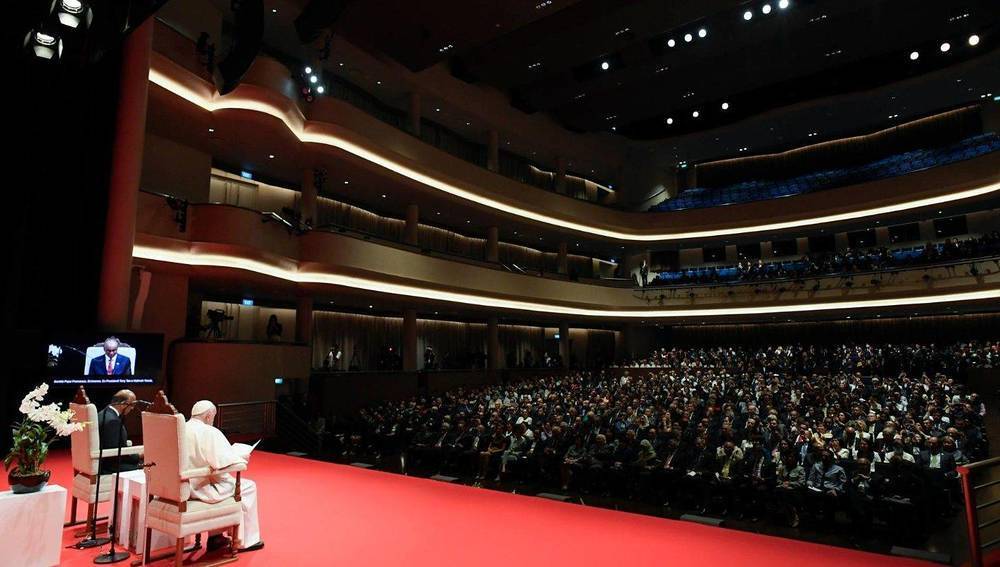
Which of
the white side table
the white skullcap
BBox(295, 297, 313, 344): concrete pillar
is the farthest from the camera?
BBox(295, 297, 313, 344): concrete pillar

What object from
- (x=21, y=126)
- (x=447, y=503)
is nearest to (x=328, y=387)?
(x=21, y=126)

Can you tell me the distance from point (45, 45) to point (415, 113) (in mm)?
10779

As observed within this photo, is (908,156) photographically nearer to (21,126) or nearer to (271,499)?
(271,499)

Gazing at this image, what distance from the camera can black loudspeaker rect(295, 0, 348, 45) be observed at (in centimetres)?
1094

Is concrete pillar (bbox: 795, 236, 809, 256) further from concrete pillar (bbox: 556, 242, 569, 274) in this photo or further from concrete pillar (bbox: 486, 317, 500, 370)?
concrete pillar (bbox: 486, 317, 500, 370)

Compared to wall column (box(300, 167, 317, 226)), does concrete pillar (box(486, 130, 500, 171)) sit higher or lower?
higher

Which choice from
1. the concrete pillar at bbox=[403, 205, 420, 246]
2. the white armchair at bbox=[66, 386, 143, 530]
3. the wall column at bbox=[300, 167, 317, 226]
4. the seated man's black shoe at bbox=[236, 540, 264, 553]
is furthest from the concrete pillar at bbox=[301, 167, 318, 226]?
the seated man's black shoe at bbox=[236, 540, 264, 553]

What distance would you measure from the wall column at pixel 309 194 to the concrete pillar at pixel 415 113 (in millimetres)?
3372

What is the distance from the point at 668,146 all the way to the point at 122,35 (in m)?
21.4

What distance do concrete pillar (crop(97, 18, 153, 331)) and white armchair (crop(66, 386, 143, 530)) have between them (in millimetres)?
4599

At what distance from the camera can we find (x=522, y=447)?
8.36 m

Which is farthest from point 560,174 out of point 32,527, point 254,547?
point 32,527

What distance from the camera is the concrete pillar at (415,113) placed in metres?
16.1

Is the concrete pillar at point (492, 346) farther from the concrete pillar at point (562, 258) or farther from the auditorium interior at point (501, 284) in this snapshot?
the concrete pillar at point (562, 258)
